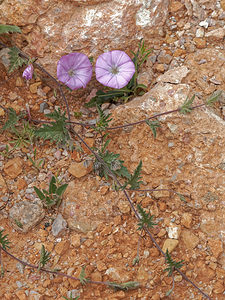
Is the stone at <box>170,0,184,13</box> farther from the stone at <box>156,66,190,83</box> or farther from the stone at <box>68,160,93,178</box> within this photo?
the stone at <box>68,160,93,178</box>

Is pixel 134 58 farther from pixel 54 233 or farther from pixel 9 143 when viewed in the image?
pixel 54 233

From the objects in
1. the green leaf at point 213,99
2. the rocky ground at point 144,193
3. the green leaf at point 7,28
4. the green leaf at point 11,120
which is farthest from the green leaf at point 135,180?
the green leaf at point 7,28

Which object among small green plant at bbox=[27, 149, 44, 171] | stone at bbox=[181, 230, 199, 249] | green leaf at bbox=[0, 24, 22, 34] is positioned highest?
green leaf at bbox=[0, 24, 22, 34]

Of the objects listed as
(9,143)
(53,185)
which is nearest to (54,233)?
(53,185)

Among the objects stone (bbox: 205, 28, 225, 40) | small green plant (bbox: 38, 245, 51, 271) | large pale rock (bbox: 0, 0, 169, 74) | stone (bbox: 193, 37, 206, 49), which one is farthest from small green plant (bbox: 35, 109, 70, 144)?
stone (bbox: 205, 28, 225, 40)

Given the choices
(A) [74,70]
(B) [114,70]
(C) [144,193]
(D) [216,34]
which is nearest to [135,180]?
(C) [144,193]

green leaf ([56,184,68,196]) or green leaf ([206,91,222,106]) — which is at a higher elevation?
green leaf ([206,91,222,106])

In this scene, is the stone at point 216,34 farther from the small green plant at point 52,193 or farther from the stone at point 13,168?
the stone at point 13,168
